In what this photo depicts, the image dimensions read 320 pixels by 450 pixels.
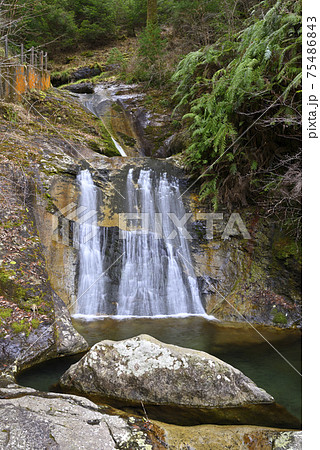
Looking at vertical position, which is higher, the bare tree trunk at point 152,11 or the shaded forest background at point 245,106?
the bare tree trunk at point 152,11

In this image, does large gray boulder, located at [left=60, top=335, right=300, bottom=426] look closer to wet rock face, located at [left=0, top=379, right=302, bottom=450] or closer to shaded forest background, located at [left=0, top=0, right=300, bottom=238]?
wet rock face, located at [left=0, top=379, right=302, bottom=450]

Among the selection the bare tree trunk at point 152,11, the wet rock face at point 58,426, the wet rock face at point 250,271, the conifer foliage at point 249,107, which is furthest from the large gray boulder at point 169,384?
the bare tree trunk at point 152,11

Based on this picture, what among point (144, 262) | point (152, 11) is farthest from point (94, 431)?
point (152, 11)

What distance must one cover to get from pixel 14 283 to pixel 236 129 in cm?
633

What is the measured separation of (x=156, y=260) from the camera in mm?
8289

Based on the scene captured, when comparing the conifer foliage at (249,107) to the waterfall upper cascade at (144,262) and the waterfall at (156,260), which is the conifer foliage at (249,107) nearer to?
the waterfall at (156,260)

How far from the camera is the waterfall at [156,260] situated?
25.4ft

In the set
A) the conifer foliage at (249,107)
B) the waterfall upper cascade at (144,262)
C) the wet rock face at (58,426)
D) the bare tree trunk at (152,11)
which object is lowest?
the wet rock face at (58,426)

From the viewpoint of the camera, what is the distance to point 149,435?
317 centimetres

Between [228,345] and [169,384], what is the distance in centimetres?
245

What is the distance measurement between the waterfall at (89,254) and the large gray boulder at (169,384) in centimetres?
313

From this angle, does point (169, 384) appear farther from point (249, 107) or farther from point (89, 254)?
point (249, 107)

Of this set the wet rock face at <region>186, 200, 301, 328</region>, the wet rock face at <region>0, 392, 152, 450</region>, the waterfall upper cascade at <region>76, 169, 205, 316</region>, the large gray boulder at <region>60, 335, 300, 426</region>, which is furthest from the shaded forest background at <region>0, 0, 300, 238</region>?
the wet rock face at <region>0, 392, 152, 450</region>

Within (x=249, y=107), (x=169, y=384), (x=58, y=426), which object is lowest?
(x=169, y=384)
